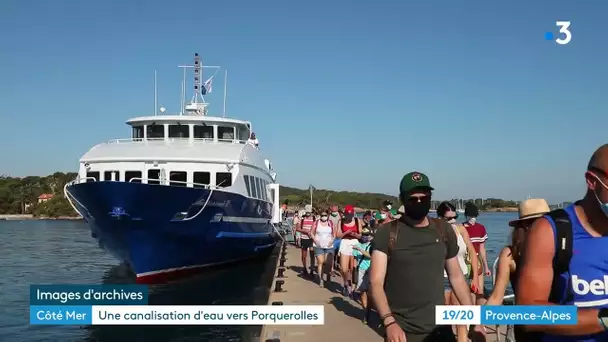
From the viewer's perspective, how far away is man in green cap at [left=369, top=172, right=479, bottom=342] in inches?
155

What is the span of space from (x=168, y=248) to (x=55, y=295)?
214 inches

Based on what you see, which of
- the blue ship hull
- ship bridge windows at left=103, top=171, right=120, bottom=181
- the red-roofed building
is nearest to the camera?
the blue ship hull

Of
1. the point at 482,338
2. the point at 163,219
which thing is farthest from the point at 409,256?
the point at 163,219

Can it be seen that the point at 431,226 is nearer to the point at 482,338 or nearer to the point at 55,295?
the point at 482,338

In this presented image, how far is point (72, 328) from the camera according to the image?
11.8 m

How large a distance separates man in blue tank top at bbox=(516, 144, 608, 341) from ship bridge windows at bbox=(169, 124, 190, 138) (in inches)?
725

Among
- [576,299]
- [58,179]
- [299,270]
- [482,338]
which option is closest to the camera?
[576,299]

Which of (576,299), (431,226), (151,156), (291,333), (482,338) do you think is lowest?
(291,333)

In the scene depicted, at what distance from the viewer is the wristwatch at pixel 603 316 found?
104 inches

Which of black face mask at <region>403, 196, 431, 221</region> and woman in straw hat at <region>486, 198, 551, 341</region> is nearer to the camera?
black face mask at <region>403, 196, 431, 221</region>

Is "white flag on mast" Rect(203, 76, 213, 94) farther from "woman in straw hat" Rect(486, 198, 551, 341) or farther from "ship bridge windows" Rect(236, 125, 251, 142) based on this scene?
"woman in straw hat" Rect(486, 198, 551, 341)
